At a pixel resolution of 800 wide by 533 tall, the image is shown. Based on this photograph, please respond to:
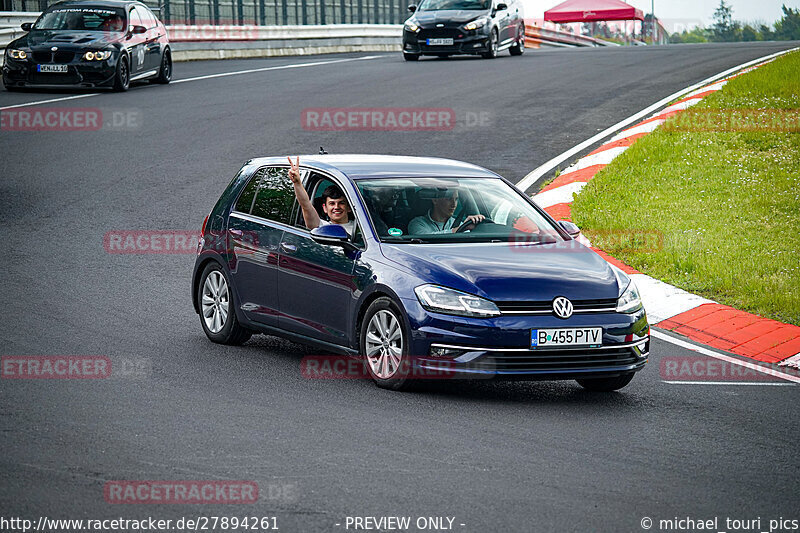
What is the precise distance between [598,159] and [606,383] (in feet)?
31.3

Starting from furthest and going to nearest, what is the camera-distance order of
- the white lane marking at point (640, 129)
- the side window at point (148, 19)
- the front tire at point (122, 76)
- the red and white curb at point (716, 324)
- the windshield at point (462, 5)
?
the windshield at point (462, 5) → the side window at point (148, 19) → the front tire at point (122, 76) → the white lane marking at point (640, 129) → the red and white curb at point (716, 324)

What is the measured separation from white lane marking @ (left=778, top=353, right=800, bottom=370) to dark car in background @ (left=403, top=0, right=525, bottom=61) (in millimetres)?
23541

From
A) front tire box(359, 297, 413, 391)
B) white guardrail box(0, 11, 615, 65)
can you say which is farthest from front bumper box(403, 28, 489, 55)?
front tire box(359, 297, 413, 391)

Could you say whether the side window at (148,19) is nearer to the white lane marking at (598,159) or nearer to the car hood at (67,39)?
the car hood at (67,39)

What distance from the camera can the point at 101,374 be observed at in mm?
8586

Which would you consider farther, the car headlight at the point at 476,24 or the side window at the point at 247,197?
the car headlight at the point at 476,24

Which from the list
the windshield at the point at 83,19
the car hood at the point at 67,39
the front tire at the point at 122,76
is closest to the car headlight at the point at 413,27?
the windshield at the point at 83,19

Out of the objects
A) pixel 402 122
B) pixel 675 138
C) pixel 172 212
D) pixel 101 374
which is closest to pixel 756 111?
pixel 675 138

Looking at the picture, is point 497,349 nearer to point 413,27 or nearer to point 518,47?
point 413,27

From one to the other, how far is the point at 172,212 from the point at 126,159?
3479 millimetres

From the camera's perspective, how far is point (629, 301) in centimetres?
834

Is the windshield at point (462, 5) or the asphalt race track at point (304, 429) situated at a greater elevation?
the windshield at point (462, 5)

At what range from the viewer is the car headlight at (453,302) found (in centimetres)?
790

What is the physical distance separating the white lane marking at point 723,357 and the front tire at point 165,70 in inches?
748
